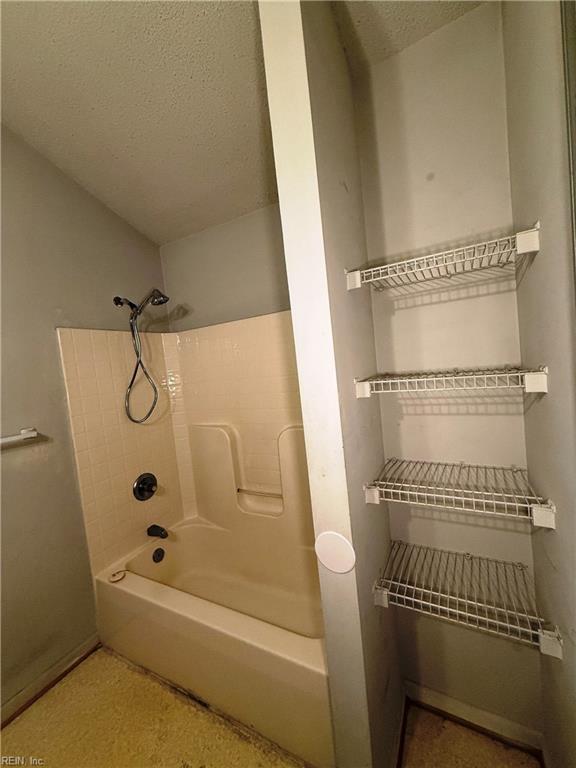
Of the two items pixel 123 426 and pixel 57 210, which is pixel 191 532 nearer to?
pixel 123 426

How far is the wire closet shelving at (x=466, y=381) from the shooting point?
72 cm

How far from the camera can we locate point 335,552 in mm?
792

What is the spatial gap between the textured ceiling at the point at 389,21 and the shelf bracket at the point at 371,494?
1462 mm

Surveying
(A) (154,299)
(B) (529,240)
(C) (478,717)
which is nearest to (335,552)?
(B) (529,240)

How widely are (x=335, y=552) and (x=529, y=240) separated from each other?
91 centimetres

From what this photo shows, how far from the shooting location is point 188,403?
6.51 feet

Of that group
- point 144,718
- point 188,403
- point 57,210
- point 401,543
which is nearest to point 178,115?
point 57,210

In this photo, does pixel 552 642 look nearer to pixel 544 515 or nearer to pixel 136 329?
pixel 544 515

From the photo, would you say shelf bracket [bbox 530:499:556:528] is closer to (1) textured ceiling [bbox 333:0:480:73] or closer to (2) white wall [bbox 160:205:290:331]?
(2) white wall [bbox 160:205:290:331]

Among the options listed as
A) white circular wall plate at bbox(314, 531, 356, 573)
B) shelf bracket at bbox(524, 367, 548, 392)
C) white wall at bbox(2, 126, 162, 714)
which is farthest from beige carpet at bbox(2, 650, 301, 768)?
shelf bracket at bbox(524, 367, 548, 392)

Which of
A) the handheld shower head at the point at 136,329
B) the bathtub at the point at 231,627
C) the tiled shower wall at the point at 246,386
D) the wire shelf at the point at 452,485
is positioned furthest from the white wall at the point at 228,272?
the bathtub at the point at 231,627

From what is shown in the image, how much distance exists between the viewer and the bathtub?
0.96 m

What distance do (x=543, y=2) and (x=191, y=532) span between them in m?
2.44

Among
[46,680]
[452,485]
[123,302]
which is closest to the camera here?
[452,485]
